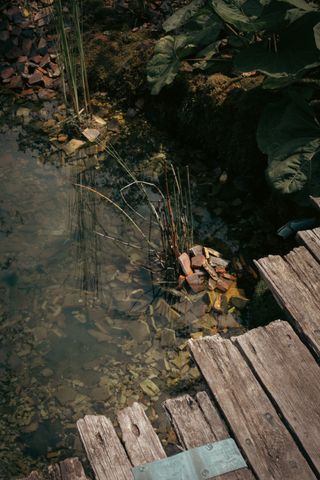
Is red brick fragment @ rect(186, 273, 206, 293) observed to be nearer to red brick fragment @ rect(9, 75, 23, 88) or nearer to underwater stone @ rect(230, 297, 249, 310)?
underwater stone @ rect(230, 297, 249, 310)

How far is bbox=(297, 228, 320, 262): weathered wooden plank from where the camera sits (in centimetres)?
302

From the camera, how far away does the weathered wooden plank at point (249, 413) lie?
83.9 inches

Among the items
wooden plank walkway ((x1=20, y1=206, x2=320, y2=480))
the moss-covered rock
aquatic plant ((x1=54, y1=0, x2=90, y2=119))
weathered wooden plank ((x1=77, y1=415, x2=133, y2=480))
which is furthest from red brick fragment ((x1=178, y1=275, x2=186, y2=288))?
the moss-covered rock

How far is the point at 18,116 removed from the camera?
Answer: 5250 millimetres

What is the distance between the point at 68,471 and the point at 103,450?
14cm

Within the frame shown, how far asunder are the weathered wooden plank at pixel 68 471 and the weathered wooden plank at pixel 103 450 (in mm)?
50

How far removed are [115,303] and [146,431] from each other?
154 centimetres

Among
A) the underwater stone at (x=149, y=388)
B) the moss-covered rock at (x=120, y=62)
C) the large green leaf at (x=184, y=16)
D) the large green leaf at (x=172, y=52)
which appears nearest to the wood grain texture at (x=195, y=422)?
the underwater stone at (x=149, y=388)

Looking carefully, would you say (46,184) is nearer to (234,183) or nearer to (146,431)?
(234,183)

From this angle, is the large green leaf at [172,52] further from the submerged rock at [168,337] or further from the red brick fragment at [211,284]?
the submerged rock at [168,337]

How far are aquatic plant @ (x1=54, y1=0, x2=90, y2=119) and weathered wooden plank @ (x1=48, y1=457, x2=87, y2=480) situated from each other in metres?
3.34

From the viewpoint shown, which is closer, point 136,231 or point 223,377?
point 223,377

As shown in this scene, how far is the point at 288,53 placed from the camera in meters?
4.00

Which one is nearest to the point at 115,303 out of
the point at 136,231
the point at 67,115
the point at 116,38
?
the point at 136,231
